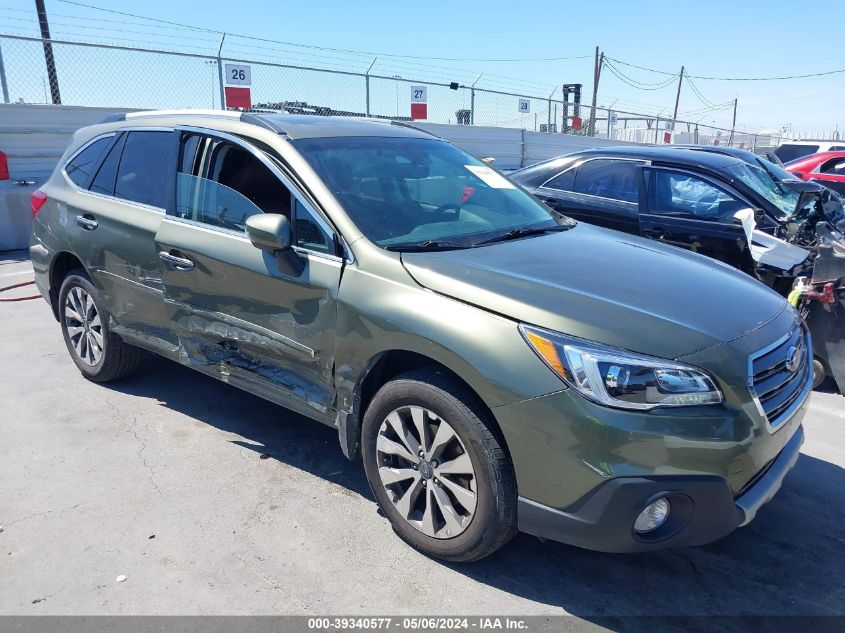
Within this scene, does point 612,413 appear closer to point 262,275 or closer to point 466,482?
point 466,482

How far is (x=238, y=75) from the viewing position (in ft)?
43.5

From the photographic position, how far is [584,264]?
317 centimetres

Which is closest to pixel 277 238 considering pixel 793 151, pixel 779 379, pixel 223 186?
pixel 223 186

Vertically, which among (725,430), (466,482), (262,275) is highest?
(262,275)

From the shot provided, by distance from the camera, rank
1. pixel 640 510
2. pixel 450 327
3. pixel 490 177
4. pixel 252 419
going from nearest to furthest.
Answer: pixel 640 510 → pixel 450 327 → pixel 490 177 → pixel 252 419

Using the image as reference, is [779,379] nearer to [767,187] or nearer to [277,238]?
[277,238]

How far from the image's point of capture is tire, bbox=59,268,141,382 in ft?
15.4

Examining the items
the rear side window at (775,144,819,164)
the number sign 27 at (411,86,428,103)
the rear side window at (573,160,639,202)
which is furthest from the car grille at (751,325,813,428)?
the number sign 27 at (411,86,428,103)

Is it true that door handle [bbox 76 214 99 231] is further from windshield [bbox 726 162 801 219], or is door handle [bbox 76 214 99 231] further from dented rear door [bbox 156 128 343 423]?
windshield [bbox 726 162 801 219]

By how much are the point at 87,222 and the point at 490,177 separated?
2.73 meters

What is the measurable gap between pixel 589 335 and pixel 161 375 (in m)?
3.82

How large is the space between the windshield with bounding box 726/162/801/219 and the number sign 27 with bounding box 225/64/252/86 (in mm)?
9942

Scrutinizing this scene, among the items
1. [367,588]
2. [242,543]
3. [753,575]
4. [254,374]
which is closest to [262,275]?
[254,374]

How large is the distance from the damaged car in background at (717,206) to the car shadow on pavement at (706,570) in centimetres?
175
